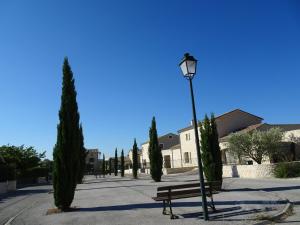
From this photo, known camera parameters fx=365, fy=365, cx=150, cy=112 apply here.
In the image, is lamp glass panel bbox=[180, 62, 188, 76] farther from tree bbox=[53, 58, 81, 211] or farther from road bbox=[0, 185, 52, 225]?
road bbox=[0, 185, 52, 225]

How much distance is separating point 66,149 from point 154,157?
62.6ft

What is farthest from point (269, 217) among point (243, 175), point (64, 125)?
point (243, 175)

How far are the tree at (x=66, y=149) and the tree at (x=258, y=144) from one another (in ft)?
69.3

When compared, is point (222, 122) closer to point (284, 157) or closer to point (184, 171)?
point (184, 171)

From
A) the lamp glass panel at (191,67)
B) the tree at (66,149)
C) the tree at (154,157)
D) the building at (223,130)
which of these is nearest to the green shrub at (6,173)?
the tree at (154,157)

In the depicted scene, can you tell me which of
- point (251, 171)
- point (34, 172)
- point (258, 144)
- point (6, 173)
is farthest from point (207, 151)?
point (34, 172)

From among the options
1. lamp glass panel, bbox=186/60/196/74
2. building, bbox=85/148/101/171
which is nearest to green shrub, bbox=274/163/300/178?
lamp glass panel, bbox=186/60/196/74

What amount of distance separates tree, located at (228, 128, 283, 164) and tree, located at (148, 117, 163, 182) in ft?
24.1

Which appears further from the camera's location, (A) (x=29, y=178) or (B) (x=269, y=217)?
(A) (x=29, y=178)

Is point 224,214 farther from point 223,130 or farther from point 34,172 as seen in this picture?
point 34,172

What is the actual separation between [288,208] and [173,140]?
71219 millimetres

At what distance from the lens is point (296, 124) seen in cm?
5247

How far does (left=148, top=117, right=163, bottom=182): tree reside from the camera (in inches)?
1326

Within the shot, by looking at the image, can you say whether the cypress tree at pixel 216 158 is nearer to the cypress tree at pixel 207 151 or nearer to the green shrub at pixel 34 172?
the cypress tree at pixel 207 151
